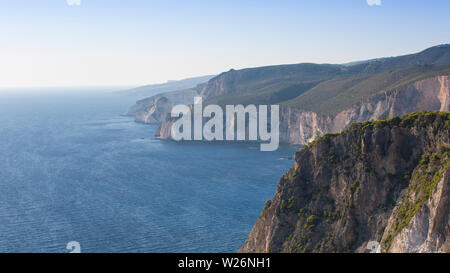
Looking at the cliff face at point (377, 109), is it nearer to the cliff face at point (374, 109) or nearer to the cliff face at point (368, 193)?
the cliff face at point (374, 109)

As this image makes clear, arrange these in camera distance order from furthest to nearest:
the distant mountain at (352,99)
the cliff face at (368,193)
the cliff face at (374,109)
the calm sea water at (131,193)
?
the distant mountain at (352,99), the cliff face at (374,109), the calm sea water at (131,193), the cliff face at (368,193)

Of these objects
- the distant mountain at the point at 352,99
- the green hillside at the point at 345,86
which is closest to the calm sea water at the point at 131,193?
the distant mountain at the point at 352,99

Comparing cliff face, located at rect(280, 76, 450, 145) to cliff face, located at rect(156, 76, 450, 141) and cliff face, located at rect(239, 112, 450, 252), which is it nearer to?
cliff face, located at rect(156, 76, 450, 141)

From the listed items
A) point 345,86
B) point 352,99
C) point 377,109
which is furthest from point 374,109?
point 345,86

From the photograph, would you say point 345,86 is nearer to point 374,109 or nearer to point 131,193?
point 374,109

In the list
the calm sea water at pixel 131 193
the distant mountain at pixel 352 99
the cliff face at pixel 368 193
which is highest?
the distant mountain at pixel 352 99
